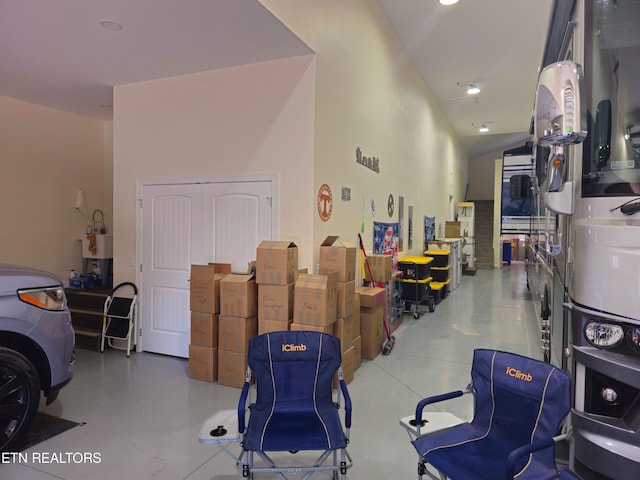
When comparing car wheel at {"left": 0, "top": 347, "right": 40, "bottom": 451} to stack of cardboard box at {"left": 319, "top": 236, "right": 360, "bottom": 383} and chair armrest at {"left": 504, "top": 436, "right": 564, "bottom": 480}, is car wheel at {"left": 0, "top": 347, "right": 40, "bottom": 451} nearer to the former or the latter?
stack of cardboard box at {"left": 319, "top": 236, "right": 360, "bottom": 383}

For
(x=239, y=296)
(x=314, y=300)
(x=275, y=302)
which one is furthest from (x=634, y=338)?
(x=239, y=296)

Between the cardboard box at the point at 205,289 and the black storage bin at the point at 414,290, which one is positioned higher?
the cardboard box at the point at 205,289

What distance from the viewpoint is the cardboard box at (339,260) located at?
4.08 metres

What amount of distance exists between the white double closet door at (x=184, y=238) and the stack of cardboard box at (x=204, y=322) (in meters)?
0.50

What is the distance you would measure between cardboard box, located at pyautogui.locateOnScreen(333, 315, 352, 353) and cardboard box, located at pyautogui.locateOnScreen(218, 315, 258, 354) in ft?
2.69

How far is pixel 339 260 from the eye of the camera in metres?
4.11

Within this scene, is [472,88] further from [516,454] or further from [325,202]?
[516,454]

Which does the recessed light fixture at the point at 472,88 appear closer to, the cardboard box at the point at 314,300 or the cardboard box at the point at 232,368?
the cardboard box at the point at 314,300

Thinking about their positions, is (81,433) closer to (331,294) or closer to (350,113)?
(331,294)

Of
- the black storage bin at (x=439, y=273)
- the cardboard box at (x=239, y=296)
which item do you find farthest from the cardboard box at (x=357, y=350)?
the black storage bin at (x=439, y=273)

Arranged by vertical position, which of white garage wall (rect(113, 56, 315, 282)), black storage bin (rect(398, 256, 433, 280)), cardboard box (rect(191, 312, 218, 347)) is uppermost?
white garage wall (rect(113, 56, 315, 282))

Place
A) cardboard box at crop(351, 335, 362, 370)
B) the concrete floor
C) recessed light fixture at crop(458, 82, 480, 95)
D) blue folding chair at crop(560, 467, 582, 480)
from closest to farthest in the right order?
blue folding chair at crop(560, 467, 582, 480)
the concrete floor
cardboard box at crop(351, 335, 362, 370)
recessed light fixture at crop(458, 82, 480, 95)

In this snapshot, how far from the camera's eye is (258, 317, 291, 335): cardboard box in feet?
12.6

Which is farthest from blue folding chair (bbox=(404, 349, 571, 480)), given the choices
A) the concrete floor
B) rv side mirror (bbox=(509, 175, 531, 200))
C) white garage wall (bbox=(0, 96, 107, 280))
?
white garage wall (bbox=(0, 96, 107, 280))
